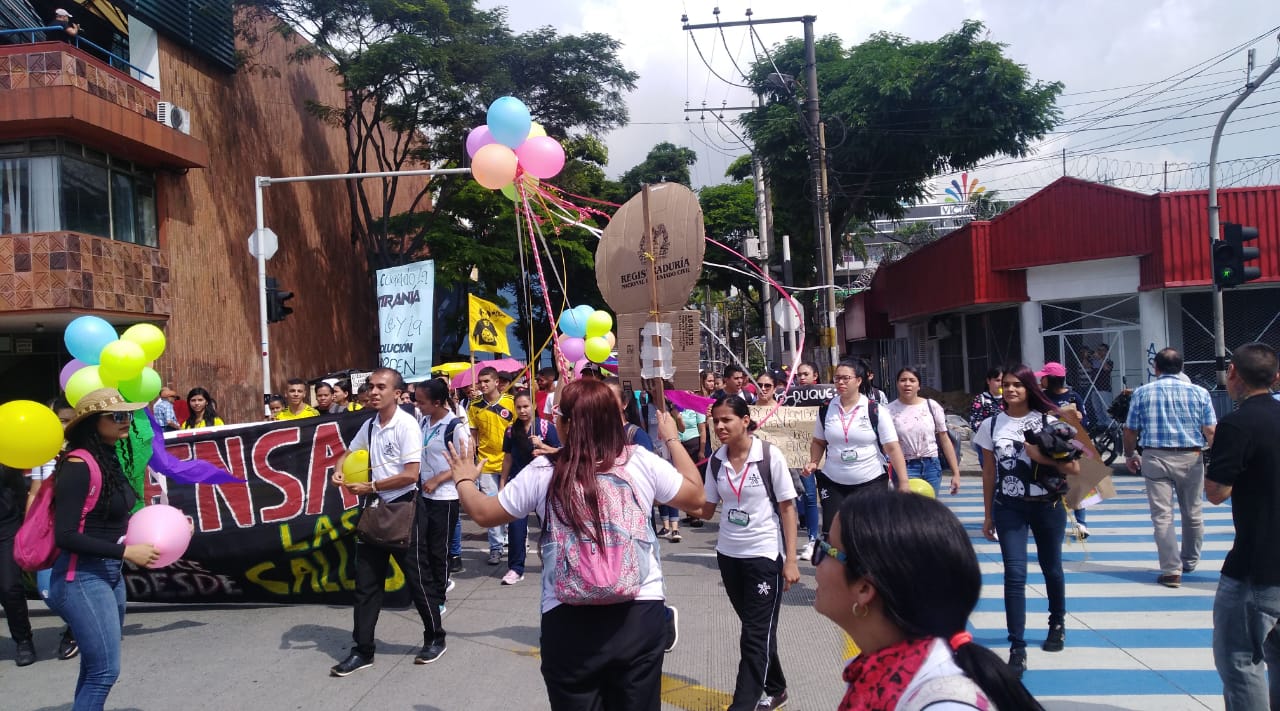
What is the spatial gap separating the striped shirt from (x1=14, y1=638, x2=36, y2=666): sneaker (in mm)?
8173

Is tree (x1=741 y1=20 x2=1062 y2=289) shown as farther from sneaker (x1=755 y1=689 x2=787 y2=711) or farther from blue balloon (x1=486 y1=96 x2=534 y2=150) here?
sneaker (x1=755 y1=689 x2=787 y2=711)

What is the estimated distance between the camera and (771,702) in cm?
463

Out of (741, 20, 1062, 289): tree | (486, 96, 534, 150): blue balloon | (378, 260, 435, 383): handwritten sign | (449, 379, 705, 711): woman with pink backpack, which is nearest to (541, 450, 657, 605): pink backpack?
(449, 379, 705, 711): woman with pink backpack

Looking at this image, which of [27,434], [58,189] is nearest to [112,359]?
[27,434]

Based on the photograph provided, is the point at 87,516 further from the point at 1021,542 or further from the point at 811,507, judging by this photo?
the point at 811,507

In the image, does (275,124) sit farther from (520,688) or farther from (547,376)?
(520,688)

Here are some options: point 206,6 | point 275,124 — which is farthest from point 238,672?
point 275,124

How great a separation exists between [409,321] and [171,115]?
1229 centimetres

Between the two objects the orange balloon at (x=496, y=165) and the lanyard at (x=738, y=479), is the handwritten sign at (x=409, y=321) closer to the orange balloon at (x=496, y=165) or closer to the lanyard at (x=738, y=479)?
the orange balloon at (x=496, y=165)

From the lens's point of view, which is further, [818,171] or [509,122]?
[818,171]

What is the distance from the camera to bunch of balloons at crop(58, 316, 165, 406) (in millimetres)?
5203

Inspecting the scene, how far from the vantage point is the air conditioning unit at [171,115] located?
706 inches

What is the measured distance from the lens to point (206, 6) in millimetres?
19938

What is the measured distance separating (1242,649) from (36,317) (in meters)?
18.2
